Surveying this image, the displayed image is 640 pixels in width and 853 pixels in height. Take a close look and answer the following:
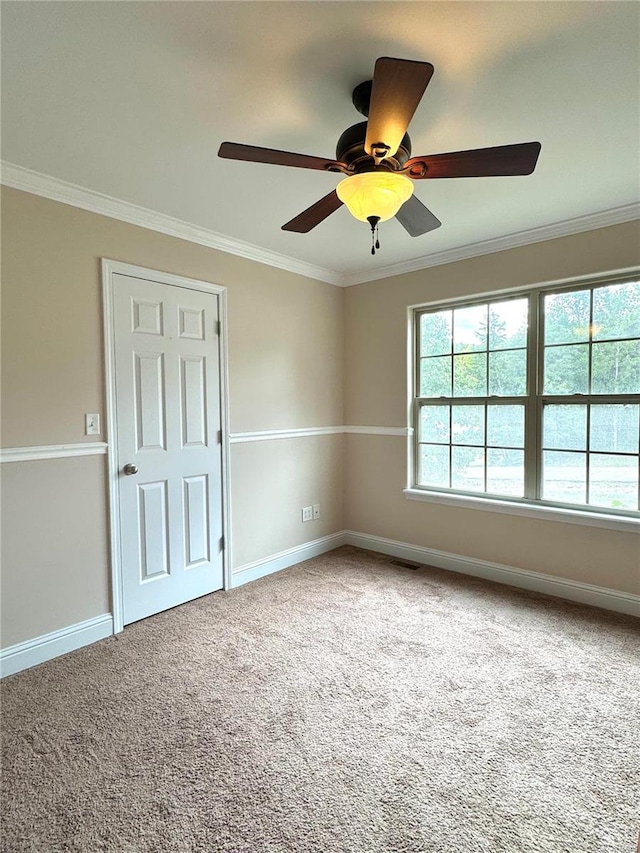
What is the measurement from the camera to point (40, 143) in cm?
201

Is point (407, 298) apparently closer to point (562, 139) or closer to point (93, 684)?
point (562, 139)

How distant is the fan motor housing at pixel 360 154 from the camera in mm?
1649

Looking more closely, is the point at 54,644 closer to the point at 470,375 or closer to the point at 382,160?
the point at 382,160

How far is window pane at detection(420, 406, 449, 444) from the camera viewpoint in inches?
145

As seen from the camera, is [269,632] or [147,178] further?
[269,632]

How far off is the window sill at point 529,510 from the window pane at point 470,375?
825 mm

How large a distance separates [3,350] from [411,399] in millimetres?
2873

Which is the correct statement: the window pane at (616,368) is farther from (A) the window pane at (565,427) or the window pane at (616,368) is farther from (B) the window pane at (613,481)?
(B) the window pane at (613,481)

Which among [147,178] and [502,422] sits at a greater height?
[147,178]

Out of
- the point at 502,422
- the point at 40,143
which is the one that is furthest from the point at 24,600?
the point at 502,422

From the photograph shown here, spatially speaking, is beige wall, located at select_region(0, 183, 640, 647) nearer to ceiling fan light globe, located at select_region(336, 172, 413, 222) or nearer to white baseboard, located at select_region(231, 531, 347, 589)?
white baseboard, located at select_region(231, 531, 347, 589)

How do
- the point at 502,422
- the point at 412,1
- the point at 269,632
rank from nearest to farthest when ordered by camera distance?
1. the point at 412,1
2. the point at 269,632
3. the point at 502,422

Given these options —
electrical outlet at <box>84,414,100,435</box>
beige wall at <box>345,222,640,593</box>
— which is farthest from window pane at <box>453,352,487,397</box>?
electrical outlet at <box>84,414,100,435</box>

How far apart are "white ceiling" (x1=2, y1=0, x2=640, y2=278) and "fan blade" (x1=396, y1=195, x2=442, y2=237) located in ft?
1.04
